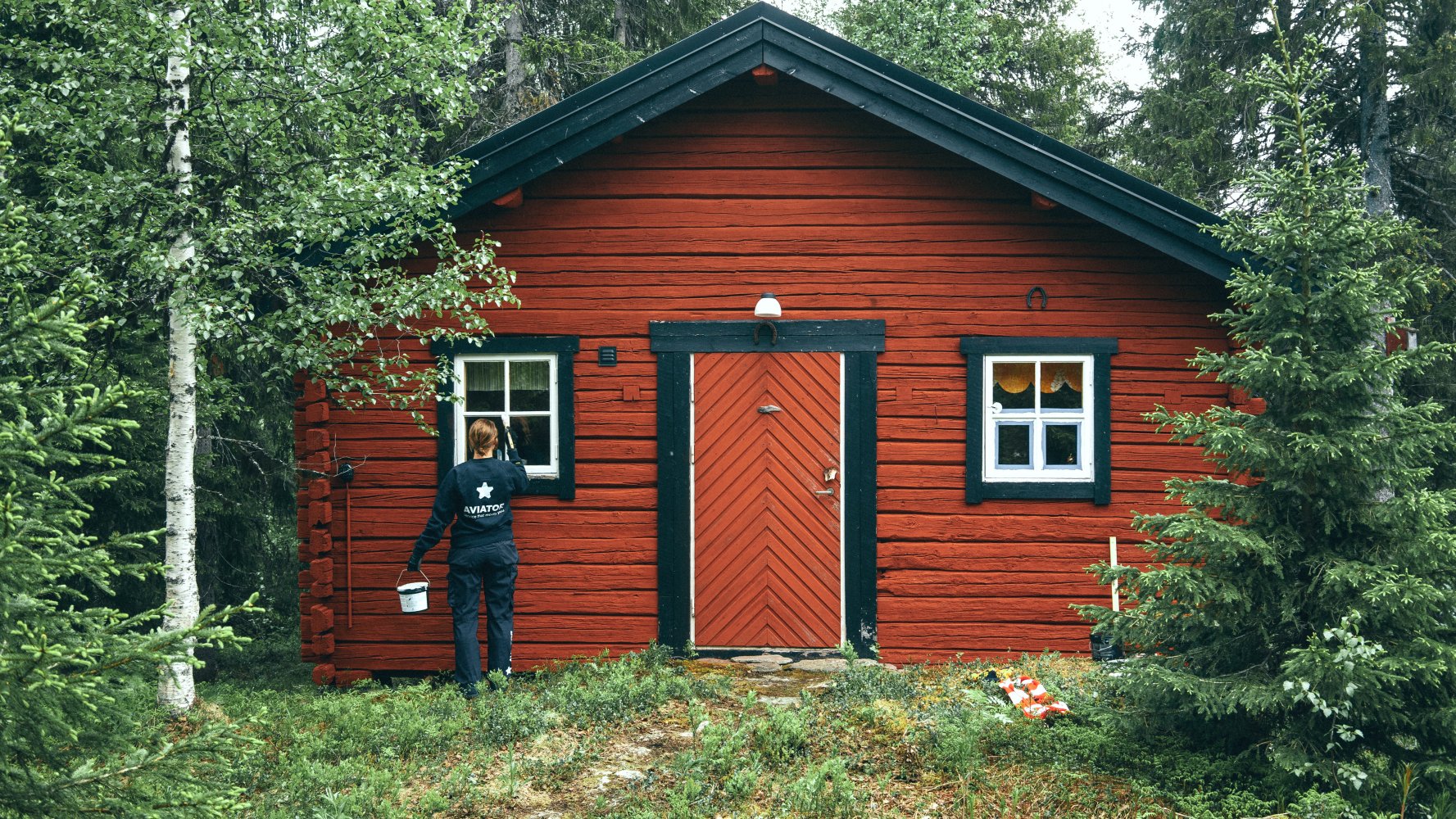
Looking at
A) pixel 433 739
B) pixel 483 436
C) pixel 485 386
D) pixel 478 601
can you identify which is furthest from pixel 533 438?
pixel 433 739

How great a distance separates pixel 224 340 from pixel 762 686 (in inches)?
266

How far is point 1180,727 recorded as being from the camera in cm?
565

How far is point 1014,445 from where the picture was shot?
28.9 feet

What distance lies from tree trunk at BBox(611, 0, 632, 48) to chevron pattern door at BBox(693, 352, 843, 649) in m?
11.4

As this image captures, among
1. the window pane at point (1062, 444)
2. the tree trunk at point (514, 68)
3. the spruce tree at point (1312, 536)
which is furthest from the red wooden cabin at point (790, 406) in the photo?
the tree trunk at point (514, 68)

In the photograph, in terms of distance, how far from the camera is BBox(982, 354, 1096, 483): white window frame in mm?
8695

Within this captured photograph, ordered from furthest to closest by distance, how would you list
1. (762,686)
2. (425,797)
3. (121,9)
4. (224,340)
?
(224,340)
(762,686)
(121,9)
(425,797)

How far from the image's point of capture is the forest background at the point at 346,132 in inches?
280

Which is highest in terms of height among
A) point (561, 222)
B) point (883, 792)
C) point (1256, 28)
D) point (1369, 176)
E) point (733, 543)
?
point (1256, 28)

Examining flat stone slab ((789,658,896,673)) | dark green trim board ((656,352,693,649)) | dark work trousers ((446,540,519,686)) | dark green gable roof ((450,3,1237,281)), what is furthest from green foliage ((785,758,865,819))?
dark green gable roof ((450,3,1237,281))

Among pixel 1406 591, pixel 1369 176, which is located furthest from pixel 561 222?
pixel 1369 176

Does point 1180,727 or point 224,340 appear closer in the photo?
point 1180,727

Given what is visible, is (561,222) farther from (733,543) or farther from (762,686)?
(762,686)

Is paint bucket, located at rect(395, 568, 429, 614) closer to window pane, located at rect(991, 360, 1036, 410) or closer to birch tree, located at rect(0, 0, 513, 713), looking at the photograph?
birch tree, located at rect(0, 0, 513, 713)
